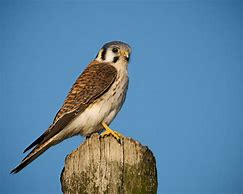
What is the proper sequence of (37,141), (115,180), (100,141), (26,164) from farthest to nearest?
(37,141) → (26,164) → (100,141) → (115,180)

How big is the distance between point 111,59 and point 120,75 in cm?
58

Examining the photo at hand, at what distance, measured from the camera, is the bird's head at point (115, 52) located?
5.78m

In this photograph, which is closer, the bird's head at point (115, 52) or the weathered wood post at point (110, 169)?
the weathered wood post at point (110, 169)

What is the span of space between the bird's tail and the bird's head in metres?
1.77

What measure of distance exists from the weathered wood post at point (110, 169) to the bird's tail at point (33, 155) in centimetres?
121

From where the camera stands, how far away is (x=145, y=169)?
110 inches

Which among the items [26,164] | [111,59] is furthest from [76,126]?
[111,59]

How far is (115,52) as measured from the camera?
19.3 feet

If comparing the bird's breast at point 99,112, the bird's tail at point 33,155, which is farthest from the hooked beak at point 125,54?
the bird's tail at point 33,155

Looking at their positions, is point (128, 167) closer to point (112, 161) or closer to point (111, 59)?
point (112, 161)

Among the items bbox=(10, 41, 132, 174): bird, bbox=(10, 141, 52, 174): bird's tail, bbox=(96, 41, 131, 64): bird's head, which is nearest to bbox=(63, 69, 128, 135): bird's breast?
bbox=(10, 41, 132, 174): bird

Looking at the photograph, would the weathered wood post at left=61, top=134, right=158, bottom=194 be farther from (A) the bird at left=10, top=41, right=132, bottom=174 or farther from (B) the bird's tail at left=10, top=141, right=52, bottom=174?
(A) the bird at left=10, top=41, right=132, bottom=174

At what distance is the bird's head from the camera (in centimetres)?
578

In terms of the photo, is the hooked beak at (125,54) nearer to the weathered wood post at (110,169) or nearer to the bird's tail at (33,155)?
the bird's tail at (33,155)
